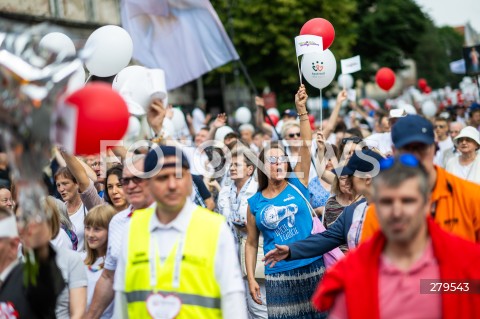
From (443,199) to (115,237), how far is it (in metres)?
2.27

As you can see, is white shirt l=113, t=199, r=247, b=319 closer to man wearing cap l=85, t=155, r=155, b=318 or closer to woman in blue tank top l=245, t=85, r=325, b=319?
man wearing cap l=85, t=155, r=155, b=318

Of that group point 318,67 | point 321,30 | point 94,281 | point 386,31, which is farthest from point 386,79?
point 386,31

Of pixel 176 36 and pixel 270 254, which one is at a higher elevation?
pixel 176 36

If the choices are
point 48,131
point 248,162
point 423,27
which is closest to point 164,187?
point 48,131

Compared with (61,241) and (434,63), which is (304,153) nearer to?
(61,241)

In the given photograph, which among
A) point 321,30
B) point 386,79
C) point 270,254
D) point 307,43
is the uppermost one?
point 386,79

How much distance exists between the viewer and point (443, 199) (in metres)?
4.64

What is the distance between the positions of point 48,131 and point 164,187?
94 cm

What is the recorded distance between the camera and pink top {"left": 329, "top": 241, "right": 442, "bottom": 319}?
12.5 ft

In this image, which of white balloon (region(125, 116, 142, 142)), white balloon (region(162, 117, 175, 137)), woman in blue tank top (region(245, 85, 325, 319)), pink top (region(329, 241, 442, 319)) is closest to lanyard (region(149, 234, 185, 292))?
pink top (region(329, 241, 442, 319))

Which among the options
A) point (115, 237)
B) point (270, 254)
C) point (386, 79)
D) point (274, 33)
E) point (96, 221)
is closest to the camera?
point (270, 254)

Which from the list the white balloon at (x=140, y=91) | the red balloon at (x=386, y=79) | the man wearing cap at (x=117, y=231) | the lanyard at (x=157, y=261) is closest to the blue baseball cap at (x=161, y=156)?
the lanyard at (x=157, y=261)

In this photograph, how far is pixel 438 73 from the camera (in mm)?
84812

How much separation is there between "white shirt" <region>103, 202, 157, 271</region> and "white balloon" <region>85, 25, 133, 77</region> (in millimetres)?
2108
